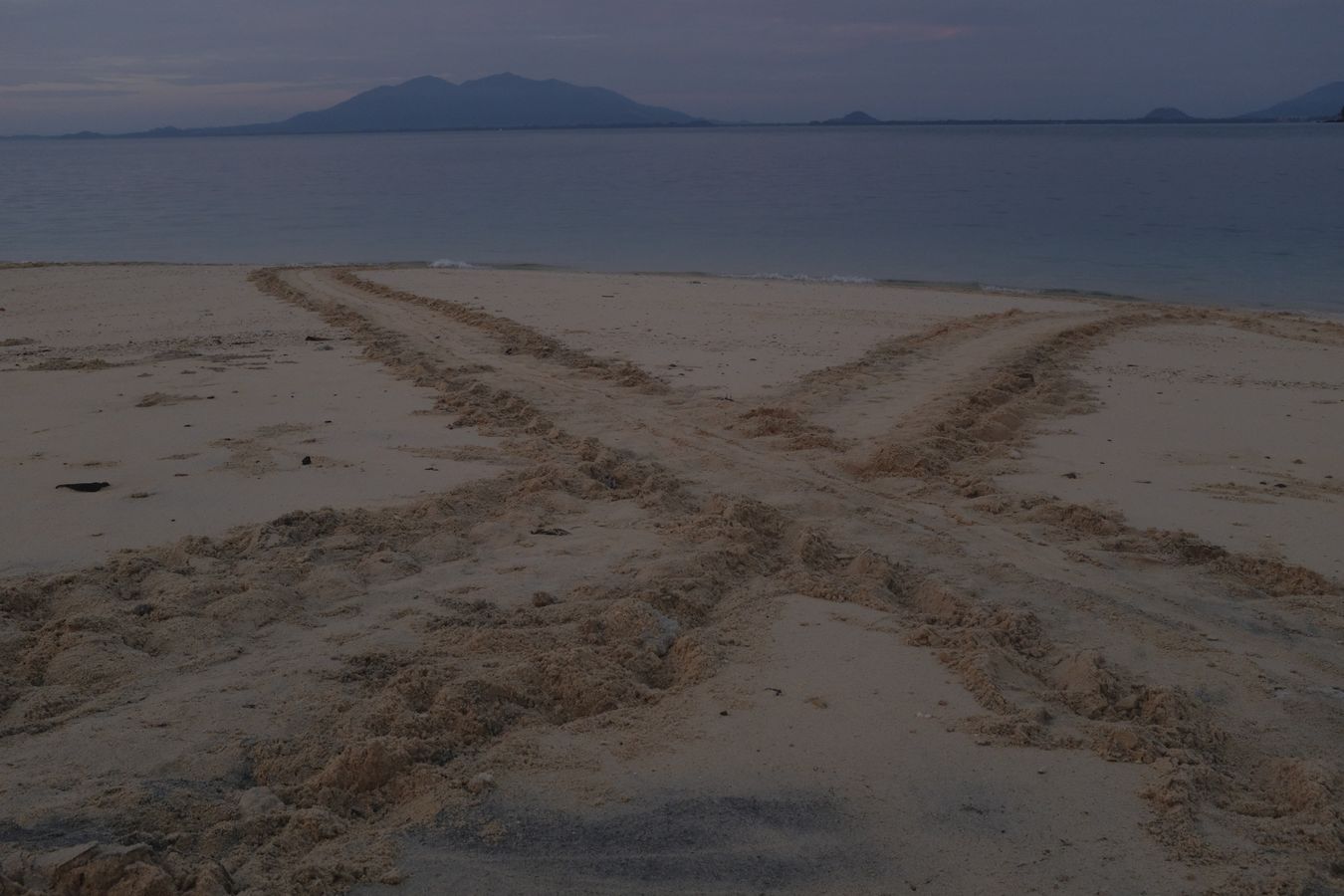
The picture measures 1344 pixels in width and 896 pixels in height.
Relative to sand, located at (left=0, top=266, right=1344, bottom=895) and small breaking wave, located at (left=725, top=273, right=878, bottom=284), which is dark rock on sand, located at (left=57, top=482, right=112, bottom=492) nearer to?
sand, located at (left=0, top=266, right=1344, bottom=895)

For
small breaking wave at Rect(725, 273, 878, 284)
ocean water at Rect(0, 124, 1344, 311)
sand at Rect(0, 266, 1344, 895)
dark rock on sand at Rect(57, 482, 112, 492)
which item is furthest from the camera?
ocean water at Rect(0, 124, 1344, 311)

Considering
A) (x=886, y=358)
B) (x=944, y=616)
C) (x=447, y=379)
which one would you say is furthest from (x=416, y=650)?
(x=886, y=358)

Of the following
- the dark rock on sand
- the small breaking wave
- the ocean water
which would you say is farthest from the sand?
the ocean water

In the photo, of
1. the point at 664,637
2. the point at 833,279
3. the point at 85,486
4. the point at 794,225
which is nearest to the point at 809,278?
the point at 833,279

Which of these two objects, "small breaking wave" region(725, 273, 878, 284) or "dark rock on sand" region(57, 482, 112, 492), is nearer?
"dark rock on sand" region(57, 482, 112, 492)

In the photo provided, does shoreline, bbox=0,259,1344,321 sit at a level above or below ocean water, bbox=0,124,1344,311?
below

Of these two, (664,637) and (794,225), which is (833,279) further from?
(664,637)

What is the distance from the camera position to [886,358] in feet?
26.2

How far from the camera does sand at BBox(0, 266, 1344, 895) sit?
217cm

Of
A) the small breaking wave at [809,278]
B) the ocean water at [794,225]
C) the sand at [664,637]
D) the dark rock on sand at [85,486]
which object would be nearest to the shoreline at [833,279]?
the small breaking wave at [809,278]

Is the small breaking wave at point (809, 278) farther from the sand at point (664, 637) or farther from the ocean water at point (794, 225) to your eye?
the sand at point (664, 637)

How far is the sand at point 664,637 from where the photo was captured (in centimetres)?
217

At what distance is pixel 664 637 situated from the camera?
3180mm

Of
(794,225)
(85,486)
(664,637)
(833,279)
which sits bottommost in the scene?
(664,637)
